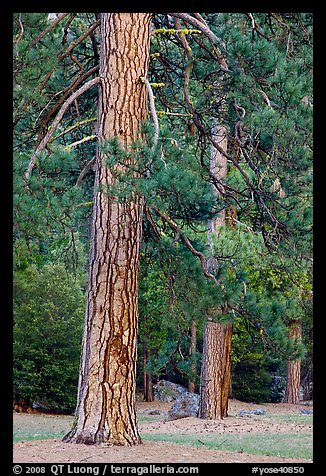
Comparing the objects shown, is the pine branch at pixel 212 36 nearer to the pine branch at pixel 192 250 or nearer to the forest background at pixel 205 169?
the forest background at pixel 205 169

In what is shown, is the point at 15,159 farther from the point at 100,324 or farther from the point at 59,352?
the point at 59,352

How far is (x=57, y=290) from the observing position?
57.2ft

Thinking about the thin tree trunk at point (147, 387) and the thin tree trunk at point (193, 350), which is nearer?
the thin tree trunk at point (193, 350)

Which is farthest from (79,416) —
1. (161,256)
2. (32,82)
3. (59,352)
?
(59,352)

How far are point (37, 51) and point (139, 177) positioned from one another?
1529 millimetres

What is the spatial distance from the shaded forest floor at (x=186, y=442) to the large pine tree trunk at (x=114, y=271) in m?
0.34

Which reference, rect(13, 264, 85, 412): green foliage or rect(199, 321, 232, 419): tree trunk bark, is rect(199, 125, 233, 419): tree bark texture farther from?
rect(13, 264, 85, 412): green foliage

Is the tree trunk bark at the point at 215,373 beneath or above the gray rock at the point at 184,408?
above

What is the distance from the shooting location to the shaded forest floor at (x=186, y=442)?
21.2 feet

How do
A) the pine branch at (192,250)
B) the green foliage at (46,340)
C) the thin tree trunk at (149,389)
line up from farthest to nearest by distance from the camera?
1. the thin tree trunk at (149,389)
2. the green foliage at (46,340)
3. the pine branch at (192,250)

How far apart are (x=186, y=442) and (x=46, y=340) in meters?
8.19

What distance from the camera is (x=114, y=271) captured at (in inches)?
282

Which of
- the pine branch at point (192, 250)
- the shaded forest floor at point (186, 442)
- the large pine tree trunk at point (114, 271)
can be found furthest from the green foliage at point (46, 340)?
the large pine tree trunk at point (114, 271)

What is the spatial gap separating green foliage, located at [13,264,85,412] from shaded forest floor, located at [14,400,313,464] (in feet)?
2.10
